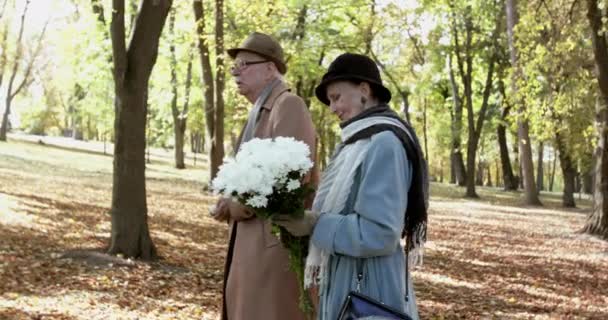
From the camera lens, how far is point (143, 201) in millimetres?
8820

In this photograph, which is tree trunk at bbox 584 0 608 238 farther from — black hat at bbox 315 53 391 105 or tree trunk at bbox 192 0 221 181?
black hat at bbox 315 53 391 105

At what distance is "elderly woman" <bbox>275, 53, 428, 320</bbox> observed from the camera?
8.00 ft

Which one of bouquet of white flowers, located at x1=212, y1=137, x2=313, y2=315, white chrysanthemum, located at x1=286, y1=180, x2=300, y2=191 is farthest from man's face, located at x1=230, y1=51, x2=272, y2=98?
white chrysanthemum, located at x1=286, y1=180, x2=300, y2=191

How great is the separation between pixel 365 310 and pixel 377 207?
37cm

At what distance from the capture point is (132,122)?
28.1ft

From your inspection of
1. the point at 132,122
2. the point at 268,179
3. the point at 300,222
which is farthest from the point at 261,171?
the point at 132,122

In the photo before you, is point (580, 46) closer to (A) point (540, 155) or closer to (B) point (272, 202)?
(B) point (272, 202)

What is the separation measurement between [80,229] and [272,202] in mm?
9643

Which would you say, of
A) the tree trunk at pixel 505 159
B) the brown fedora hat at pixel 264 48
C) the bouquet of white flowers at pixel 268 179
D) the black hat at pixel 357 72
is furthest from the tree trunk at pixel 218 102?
the tree trunk at pixel 505 159

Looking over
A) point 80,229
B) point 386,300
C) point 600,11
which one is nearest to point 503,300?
point 386,300

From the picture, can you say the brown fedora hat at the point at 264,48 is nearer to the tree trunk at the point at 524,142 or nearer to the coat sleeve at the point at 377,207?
the coat sleeve at the point at 377,207

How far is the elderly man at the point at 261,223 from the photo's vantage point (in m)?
Result: 3.40

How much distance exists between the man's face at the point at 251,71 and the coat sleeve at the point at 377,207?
137 centimetres

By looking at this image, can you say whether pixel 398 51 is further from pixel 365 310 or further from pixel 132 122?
pixel 365 310
